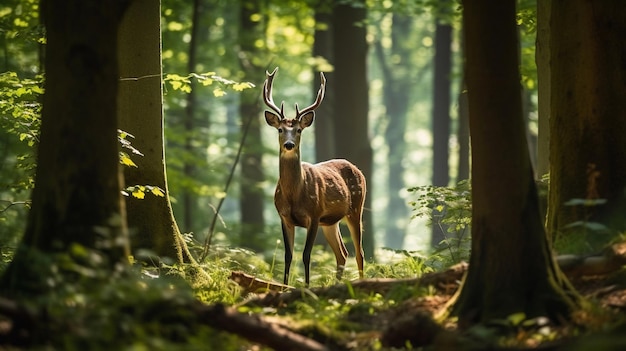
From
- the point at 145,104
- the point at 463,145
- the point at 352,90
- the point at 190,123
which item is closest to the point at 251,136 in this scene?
the point at 190,123

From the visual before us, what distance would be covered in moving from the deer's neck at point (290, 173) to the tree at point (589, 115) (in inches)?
142

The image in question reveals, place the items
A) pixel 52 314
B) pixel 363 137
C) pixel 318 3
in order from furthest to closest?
pixel 318 3 → pixel 363 137 → pixel 52 314

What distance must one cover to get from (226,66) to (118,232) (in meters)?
18.8

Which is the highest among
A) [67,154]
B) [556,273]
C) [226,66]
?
[226,66]

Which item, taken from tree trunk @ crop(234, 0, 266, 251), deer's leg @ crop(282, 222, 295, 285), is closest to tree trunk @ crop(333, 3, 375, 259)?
tree trunk @ crop(234, 0, 266, 251)

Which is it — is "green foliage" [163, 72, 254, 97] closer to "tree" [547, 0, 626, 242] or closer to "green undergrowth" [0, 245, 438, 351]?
"tree" [547, 0, 626, 242]

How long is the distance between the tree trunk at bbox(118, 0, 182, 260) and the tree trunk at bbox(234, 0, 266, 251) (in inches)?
449

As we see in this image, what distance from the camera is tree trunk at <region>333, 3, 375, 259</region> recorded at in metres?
19.4

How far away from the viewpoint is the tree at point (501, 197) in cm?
625

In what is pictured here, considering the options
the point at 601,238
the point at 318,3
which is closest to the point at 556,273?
the point at 601,238

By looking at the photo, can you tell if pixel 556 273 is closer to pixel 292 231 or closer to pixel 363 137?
pixel 292 231

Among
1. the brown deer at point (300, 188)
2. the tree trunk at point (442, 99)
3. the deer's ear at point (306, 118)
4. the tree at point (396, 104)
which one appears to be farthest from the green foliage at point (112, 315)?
the tree at point (396, 104)

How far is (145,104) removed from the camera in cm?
955

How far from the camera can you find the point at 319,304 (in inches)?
279
